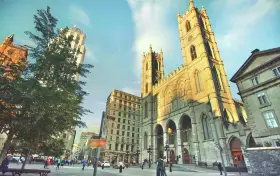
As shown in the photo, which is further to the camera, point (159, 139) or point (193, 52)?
point (159, 139)

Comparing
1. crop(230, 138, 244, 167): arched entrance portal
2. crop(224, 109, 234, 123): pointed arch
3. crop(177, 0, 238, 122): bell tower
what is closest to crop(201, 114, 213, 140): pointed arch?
crop(224, 109, 234, 123): pointed arch

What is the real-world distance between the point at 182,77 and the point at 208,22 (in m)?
18.5

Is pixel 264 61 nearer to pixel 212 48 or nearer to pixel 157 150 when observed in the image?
pixel 212 48

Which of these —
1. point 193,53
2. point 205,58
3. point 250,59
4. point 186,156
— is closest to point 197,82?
point 205,58

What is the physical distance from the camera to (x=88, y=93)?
10.6 meters

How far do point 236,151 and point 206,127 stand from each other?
21.4 feet

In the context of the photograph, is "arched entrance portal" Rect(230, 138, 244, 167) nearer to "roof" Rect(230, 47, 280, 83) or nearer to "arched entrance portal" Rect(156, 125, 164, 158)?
"roof" Rect(230, 47, 280, 83)

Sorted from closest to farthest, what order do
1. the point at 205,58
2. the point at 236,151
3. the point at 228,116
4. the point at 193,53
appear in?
the point at 236,151, the point at 228,116, the point at 205,58, the point at 193,53

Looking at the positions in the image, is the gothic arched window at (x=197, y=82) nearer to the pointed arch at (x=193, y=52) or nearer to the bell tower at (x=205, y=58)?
the bell tower at (x=205, y=58)

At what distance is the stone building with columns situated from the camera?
24438 millimetres

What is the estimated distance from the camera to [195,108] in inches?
1223

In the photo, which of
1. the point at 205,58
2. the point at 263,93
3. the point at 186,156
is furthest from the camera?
the point at 205,58

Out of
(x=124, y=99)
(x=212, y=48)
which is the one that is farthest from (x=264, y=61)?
(x=124, y=99)

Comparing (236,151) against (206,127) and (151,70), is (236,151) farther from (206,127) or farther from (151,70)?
(151,70)
